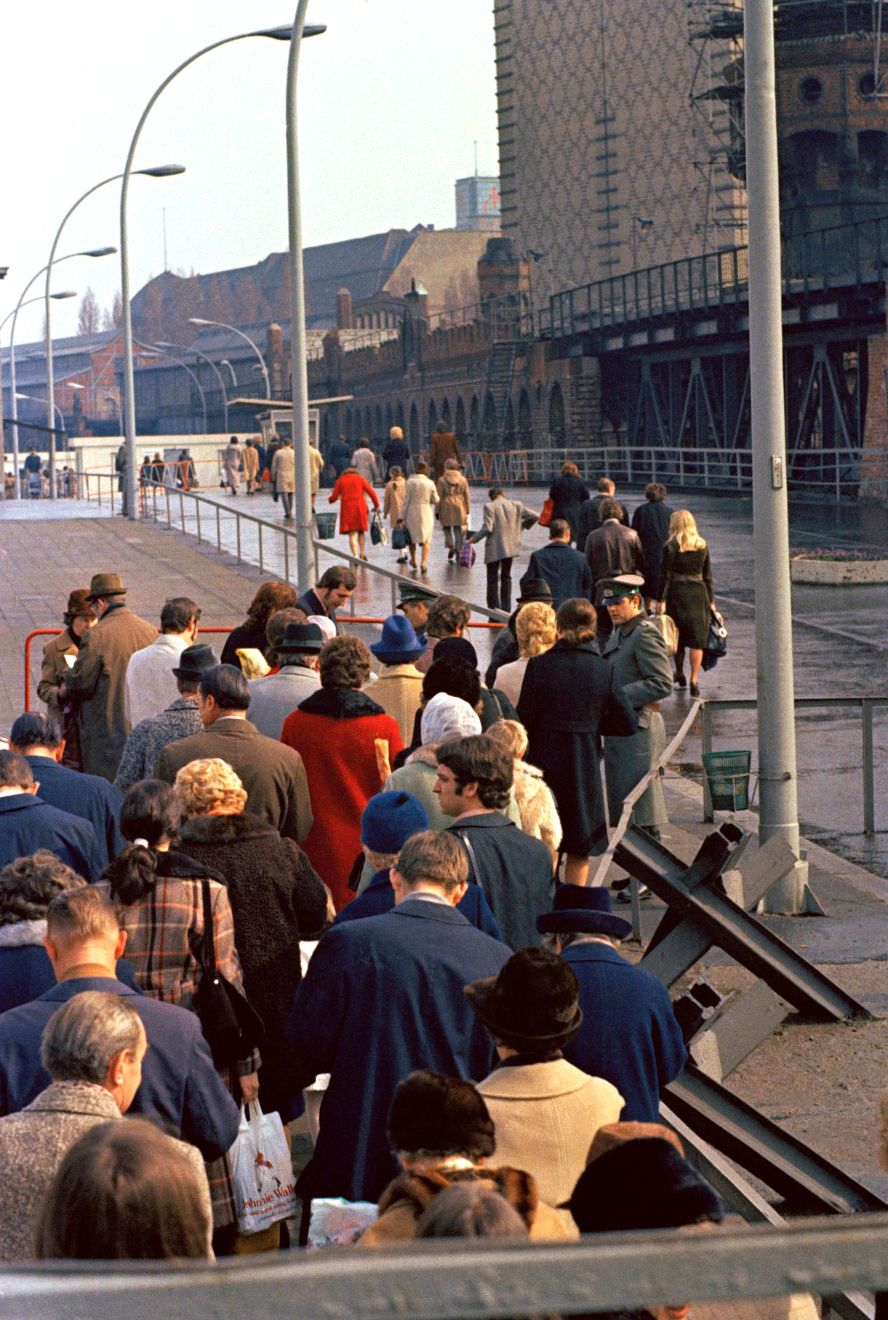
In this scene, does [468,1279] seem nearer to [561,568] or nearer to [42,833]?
[42,833]

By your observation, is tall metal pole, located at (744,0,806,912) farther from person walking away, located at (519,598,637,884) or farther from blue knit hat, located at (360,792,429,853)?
blue knit hat, located at (360,792,429,853)

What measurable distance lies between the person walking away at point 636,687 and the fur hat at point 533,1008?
6094 mm

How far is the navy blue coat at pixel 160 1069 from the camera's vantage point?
13.5 feet

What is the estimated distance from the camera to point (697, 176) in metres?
70.9

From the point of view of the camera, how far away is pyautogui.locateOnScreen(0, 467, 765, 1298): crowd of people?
3.12m

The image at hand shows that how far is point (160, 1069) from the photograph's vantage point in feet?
13.8

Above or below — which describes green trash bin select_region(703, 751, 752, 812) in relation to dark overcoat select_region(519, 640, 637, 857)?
below

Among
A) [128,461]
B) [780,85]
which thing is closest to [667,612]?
[128,461]

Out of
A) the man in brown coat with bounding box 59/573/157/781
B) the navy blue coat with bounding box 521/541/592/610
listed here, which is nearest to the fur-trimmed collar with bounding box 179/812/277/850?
the man in brown coat with bounding box 59/573/157/781

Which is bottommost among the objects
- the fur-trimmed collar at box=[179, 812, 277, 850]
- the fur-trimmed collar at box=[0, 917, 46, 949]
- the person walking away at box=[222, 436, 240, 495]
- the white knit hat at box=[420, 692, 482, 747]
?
the fur-trimmed collar at box=[0, 917, 46, 949]

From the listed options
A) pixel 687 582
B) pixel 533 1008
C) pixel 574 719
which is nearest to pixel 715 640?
pixel 687 582

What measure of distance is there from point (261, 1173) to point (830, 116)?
2210 inches

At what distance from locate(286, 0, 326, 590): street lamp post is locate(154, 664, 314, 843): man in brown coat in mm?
13827

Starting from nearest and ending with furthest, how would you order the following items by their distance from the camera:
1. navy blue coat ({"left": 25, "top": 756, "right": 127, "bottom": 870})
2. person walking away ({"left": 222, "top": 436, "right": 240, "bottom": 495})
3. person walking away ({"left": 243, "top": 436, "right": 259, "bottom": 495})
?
1. navy blue coat ({"left": 25, "top": 756, "right": 127, "bottom": 870})
2. person walking away ({"left": 243, "top": 436, "right": 259, "bottom": 495})
3. person walking away ({"left": 222, "top": 436, "right": 240, "bottom": 495})
